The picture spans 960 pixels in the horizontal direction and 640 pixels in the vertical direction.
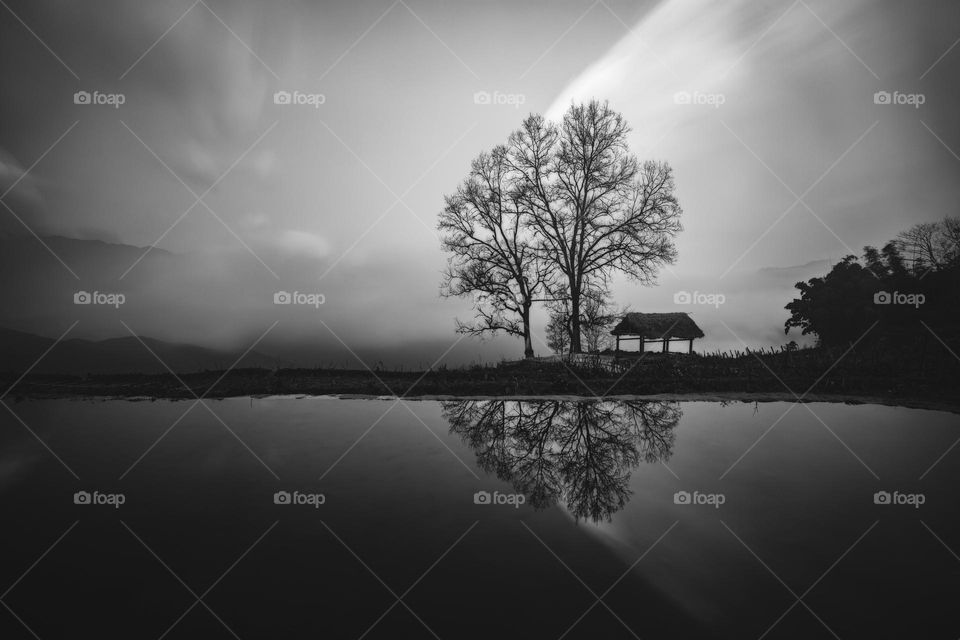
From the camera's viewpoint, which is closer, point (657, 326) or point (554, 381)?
point (554, 381)

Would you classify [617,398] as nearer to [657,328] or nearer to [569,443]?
[569,443]

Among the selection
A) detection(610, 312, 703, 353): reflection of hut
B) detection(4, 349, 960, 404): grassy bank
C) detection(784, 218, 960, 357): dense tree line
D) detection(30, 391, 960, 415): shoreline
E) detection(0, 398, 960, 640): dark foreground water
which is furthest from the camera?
detection(610, 312, 703, 353): reflection of hut

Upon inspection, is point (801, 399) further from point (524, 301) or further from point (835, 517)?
point (524, 301)

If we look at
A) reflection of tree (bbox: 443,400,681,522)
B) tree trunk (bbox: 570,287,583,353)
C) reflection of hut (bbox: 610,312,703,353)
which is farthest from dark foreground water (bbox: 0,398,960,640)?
reflection of hut (bbox: 610,312,703,353)

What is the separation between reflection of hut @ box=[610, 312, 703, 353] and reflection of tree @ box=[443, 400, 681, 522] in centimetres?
1830

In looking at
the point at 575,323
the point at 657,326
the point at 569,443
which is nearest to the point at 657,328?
the point at 657,326

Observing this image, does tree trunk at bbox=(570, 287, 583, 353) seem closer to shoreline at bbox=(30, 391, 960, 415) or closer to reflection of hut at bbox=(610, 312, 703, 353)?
reflection of hut at bbox=(610, 312, 703, 353)

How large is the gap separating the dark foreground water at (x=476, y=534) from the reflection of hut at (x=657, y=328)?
857 inches

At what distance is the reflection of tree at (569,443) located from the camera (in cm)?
676

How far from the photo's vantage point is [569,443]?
9.30 metres

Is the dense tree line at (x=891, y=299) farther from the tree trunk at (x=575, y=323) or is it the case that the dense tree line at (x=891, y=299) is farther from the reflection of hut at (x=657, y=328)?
the tree trunk at (x=575, y=323)

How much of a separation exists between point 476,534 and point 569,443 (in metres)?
4.29

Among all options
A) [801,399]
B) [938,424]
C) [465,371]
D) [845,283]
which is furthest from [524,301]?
[845,283]

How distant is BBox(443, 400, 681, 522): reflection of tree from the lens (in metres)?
6.76
